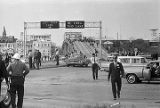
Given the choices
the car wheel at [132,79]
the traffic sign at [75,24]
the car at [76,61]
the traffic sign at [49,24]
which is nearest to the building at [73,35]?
the traffic sign at [49,24]

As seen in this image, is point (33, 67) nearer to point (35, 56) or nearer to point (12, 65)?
point (35, 56)

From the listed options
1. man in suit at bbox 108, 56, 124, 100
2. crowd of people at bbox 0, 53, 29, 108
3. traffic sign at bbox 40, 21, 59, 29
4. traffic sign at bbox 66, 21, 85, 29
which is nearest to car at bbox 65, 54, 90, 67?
traffic sign at bbox 66, 21, 85, 29

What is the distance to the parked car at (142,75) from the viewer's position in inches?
815

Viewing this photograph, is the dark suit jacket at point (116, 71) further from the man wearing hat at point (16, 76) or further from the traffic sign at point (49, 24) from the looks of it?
the traffic sign at point (49, 24)

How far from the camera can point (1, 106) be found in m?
9.35

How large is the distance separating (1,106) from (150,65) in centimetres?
1326

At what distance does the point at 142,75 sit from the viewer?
2102 centimetres

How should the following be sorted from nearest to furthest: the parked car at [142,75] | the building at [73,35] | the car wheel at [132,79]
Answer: the parked car at [142,75], the car wheel at [132,79], the building at [73,35]

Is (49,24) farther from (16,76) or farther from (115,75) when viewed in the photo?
(16,76)

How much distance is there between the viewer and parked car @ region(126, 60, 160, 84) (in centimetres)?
2070

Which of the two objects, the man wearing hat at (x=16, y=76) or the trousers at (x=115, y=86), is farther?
the trousers at (x=115, y=86)

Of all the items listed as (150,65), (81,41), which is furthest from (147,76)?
(81,41)

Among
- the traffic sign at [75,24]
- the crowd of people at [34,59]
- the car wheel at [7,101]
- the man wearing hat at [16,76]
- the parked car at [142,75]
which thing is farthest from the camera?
the traffic sign at [75,24]

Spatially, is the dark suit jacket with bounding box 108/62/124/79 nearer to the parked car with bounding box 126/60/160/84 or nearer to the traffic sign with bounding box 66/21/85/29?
the parked car with bounding box 126/60/160/84
